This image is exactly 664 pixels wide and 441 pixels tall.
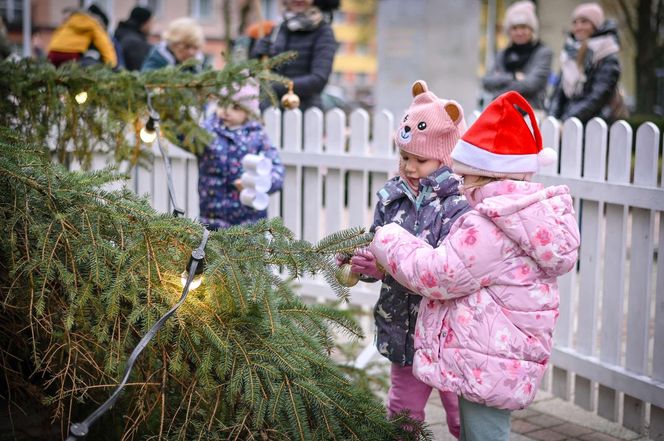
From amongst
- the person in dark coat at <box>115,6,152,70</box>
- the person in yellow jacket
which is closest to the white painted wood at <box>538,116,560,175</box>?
the person in yellow jacket

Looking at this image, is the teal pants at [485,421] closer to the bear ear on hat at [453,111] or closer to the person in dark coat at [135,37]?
the bear ear on hat at [453,111]

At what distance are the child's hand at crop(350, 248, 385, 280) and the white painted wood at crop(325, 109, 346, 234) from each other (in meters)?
2.69

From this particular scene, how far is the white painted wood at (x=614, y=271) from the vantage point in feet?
15.0

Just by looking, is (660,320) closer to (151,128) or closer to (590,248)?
(590,248)

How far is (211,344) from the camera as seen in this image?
287 centimetres

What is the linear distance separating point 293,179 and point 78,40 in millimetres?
2886

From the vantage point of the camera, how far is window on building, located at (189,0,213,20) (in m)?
47.2

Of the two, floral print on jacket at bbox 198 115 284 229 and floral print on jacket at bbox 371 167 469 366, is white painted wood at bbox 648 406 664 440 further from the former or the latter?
floral print on jacket at bbox 198 115 284 229

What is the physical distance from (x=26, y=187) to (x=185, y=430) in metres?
0.94

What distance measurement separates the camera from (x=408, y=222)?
3.54m

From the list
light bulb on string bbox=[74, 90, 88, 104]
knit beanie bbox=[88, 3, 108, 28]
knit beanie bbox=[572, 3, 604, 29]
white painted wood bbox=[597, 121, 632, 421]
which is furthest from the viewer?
knit beanie bbox=[88, 3, 108, 28]

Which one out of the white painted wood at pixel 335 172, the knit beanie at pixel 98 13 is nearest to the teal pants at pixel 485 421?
the white painted wood at pixel 335 172

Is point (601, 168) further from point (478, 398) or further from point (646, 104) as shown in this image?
point (646, 104)

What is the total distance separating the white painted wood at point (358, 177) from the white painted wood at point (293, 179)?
42cm
